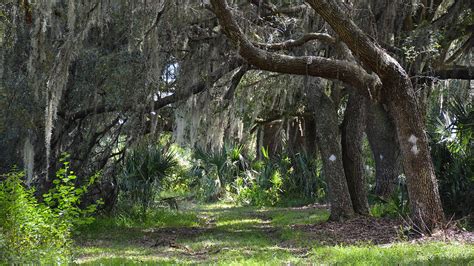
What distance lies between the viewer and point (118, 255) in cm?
839

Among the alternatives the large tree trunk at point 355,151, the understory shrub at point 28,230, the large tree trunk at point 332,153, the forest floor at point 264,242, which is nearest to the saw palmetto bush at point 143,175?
the forest floor at point 264,242

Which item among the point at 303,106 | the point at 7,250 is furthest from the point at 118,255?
the point at 303,106

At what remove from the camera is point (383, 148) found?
1325cm

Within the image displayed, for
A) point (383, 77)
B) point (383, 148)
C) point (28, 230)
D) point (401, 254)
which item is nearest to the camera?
point (28, 230)

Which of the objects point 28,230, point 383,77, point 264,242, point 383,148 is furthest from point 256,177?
point 28,230

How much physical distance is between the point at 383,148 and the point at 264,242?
15.9 feet

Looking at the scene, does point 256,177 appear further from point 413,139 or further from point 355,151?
point 413,139

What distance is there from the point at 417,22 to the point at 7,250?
938 cm

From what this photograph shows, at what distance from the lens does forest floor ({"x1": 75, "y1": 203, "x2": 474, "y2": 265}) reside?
23.4 feet

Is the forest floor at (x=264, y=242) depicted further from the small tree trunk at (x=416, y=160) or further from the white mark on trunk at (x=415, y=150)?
the white mark on trunk at (x=415, y=150)

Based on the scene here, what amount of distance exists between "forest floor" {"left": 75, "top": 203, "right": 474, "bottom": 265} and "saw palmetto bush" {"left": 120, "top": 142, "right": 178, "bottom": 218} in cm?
48

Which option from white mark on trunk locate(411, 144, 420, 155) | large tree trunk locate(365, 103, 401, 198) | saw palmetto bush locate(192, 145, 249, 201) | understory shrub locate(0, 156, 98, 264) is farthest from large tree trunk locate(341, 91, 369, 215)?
saw palmetto bush locate(192, 145, 249, 201)

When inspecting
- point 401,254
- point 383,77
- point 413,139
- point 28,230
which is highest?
point 383,77

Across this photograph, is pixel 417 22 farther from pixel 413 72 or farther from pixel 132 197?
pixel 132 197
